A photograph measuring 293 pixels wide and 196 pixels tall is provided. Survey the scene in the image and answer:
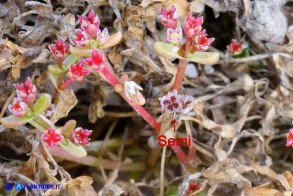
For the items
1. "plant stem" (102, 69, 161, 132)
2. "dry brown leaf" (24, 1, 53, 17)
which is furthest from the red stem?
"dry brown leaf" (24, 1, 53, 17)

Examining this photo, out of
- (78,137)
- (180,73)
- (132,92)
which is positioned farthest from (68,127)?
(180,73)

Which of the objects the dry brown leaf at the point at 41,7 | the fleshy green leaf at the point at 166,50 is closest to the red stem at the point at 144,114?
the fleshy green leaf at the point at 166,50

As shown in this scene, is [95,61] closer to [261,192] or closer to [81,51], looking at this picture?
[81,51]

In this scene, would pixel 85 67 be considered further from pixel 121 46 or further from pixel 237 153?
pixel 237 153

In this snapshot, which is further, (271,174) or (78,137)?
(271,174)

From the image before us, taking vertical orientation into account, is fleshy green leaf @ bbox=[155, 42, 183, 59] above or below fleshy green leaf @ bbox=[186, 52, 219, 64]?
above

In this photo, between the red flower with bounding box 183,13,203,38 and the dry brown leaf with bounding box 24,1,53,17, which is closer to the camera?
the red flower with bounding box 183,13,203,38

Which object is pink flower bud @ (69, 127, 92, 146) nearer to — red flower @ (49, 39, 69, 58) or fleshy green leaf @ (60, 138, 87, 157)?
fleshy green leaf @ (60, 138, 87, 157)
